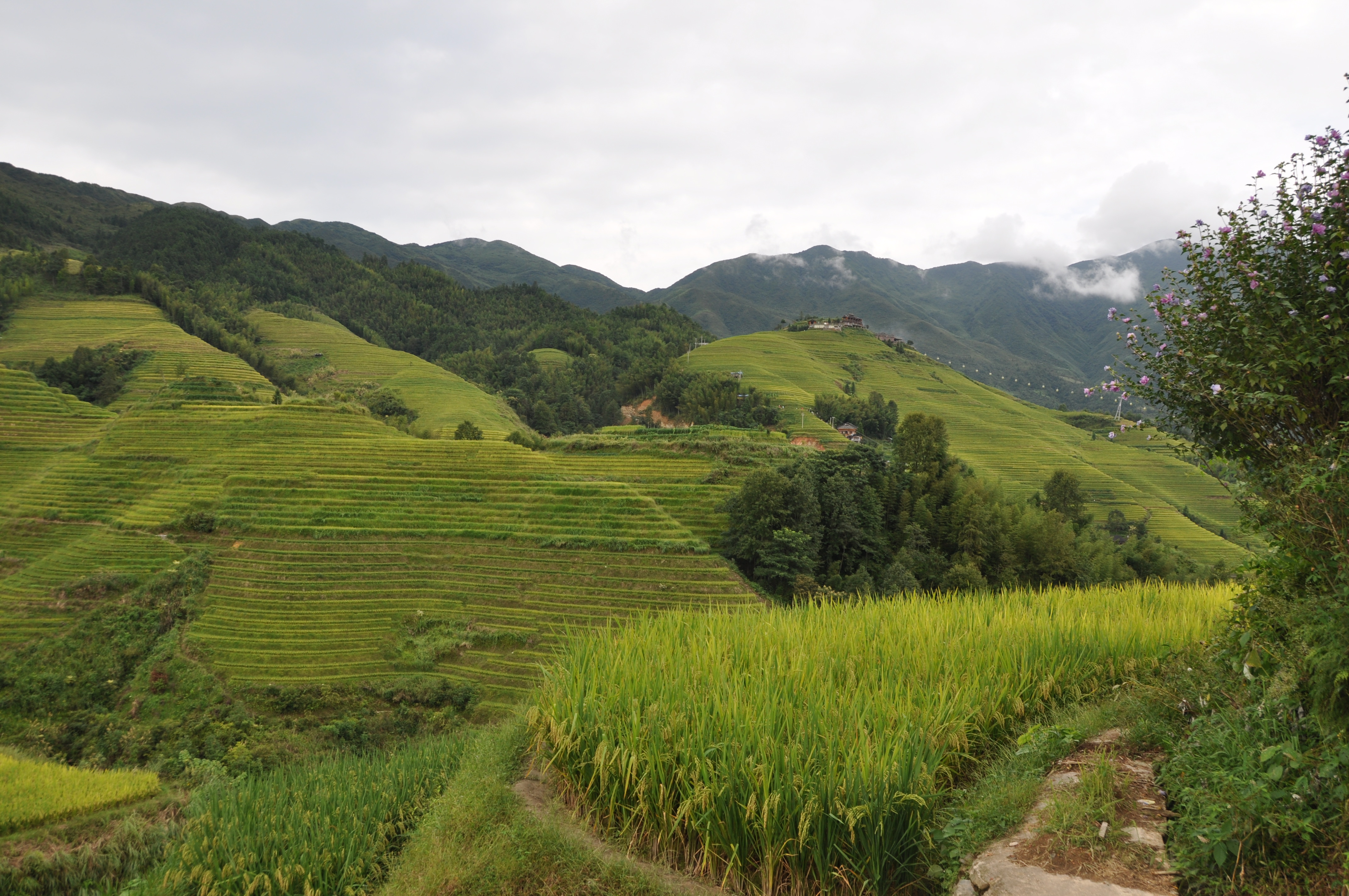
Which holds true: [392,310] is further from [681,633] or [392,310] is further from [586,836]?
[586,836]

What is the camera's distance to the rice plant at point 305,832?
248 inches

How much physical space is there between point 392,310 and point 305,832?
18084 cm

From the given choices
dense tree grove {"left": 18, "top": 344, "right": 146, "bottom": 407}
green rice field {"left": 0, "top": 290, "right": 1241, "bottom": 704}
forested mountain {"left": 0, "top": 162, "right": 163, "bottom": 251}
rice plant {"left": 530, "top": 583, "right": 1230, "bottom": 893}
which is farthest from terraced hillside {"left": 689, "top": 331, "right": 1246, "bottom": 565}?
forested mountain {"left": 0, "top": 162, "right": 163, "bottom": 251}

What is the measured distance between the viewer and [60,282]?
88.6m

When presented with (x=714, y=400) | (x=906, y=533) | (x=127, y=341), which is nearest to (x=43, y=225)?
(x=127, y=341)

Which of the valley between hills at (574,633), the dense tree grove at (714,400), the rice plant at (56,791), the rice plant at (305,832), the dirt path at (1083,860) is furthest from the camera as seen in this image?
the dense tree grove at (714,400)

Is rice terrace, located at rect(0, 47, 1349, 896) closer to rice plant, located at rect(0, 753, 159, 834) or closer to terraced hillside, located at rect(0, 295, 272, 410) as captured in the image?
rice plant, located at rect(0, 753, 159, 834)

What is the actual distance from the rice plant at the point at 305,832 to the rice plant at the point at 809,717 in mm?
2883

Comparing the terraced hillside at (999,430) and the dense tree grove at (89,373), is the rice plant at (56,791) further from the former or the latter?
the terraced hillside at (999,430)

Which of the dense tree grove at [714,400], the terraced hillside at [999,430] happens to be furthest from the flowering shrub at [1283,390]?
the dense tree grove at [714,400]

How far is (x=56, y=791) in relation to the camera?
1405 cm

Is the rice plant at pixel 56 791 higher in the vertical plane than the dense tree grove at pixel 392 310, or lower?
lower

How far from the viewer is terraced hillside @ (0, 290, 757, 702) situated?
28.6m

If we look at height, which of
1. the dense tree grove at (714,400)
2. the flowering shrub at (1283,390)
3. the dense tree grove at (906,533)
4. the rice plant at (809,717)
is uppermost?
the dense tree grove at (714,400)
